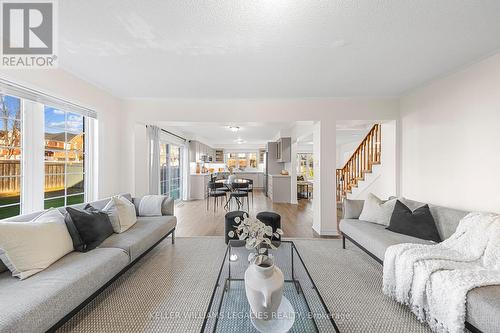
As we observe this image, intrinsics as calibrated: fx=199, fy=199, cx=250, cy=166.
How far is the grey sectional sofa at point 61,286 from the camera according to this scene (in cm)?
117

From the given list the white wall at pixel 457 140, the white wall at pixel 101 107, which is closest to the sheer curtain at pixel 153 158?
the white wall at pixel 101 107

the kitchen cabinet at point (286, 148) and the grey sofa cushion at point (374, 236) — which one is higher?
the kitchen cabinet at point (286, 148)

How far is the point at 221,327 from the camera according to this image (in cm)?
148

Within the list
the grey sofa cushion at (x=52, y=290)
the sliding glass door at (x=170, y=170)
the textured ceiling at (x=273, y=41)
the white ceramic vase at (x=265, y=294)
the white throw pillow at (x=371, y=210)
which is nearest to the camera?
the grey sofa cushion at (x=52, y=290)

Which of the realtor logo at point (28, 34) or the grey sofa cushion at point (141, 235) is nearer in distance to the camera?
the realtor logo at point (28, 34)

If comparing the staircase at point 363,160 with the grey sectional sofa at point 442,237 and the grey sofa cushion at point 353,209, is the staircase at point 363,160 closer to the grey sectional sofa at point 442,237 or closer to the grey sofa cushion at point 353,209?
the grey sofa cushion at point 353,209

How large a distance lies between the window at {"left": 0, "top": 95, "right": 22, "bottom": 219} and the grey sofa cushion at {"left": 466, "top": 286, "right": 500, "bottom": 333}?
13.7ft

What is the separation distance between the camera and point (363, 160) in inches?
185

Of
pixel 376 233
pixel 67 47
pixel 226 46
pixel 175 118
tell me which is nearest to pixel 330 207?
pixel 376 233

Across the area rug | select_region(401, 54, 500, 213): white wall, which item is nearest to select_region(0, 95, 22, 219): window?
the area rug

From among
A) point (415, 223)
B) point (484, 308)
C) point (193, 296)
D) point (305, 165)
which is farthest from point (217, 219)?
point (305, 165)

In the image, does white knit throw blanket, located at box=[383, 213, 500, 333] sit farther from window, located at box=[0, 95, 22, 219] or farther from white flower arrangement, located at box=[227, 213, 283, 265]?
window, located at box=[0, 95, 22, 219]

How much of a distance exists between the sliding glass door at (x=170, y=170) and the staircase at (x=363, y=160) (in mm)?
5179

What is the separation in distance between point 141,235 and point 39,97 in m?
2.00
